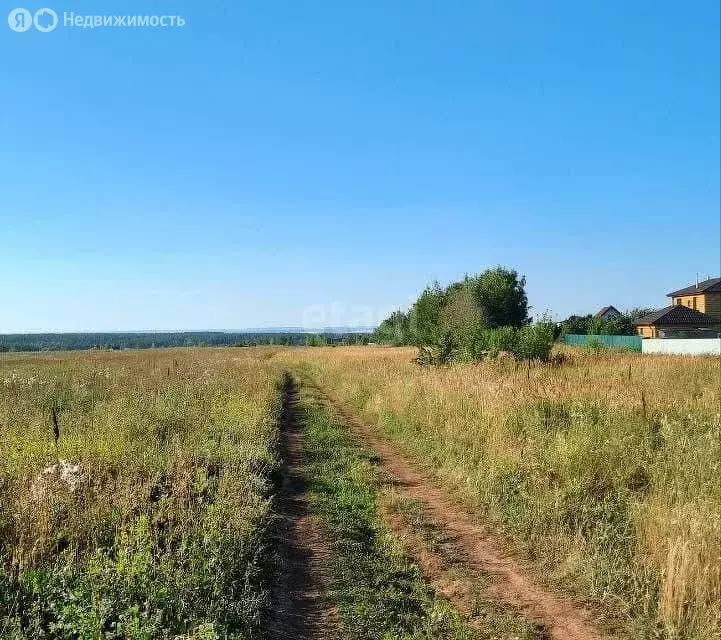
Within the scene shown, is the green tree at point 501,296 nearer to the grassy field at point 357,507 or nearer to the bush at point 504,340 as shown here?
the bush at point 504,340

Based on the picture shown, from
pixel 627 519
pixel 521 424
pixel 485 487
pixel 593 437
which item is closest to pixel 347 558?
pixel 485 487

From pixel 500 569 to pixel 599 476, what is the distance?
232 cm

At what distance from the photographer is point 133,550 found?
4836mm

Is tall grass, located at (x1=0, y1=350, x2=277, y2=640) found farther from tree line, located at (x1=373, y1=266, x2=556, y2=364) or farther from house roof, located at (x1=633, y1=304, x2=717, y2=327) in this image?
house roof, located at (x1=633, y1=304, x2=717, y2=327)

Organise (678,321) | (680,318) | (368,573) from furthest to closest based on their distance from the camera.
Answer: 1. (680,318)
2. (678,321)
3. (368,573)

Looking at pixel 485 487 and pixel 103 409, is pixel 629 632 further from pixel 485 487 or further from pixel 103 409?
pixel 103 409

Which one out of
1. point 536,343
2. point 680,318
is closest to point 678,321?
point 680,318

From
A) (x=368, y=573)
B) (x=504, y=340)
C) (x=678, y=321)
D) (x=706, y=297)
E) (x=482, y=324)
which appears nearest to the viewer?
(x=368, y=573)

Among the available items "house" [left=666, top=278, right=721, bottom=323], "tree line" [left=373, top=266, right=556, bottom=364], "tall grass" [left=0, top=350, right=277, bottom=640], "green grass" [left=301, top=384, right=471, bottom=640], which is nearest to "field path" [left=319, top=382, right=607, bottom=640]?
"green grass" [left=301, top=384, right=471, bottom=640]

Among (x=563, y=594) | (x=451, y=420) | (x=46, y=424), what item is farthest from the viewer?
(x=451, y=420)

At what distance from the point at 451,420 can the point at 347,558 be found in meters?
5.25

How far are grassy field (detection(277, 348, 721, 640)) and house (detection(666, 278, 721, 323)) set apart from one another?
1918 inches

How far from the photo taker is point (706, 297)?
5397cm

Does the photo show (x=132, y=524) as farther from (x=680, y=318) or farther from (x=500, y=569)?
(x=680, y=318)
